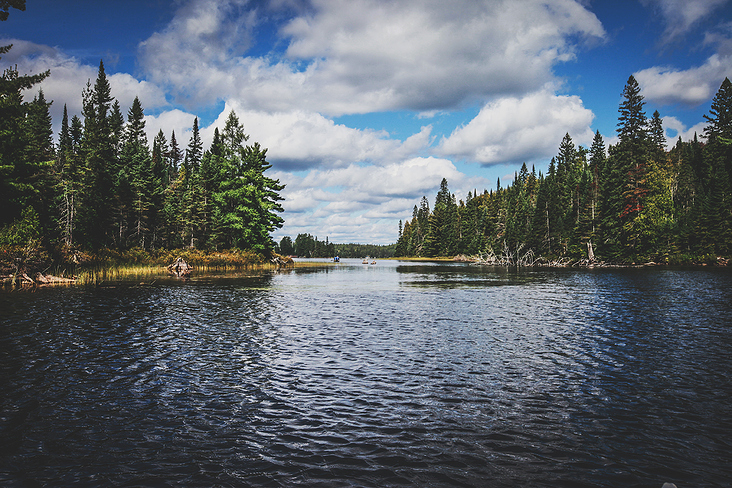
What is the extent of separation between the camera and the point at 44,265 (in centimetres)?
4100

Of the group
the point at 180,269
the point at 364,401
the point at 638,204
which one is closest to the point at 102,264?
Result: the point at 180,269

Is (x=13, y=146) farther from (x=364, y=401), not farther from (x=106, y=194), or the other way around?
(x=364, y=401)

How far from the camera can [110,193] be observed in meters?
68.2

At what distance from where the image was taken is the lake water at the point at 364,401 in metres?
7.51

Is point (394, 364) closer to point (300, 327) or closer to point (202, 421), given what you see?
point (202, 421)

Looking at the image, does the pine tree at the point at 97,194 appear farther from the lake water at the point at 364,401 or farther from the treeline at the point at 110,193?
the lake water at the point at 364,401

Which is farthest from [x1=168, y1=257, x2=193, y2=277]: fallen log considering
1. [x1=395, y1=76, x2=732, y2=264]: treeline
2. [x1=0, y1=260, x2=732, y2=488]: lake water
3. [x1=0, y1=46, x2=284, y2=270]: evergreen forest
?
[x1=395, y1=76, x2=732, y2=264]: treeline

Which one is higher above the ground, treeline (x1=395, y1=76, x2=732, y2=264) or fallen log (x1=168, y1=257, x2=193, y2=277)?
treeline (x1=395, y1=76, x2=732, y2=264)

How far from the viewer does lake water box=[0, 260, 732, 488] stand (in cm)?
751

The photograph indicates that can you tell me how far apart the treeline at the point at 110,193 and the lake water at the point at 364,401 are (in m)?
26.5

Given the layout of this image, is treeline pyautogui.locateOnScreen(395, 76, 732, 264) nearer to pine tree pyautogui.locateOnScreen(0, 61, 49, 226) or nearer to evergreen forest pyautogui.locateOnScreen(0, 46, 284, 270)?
evergreen forest pyautogui.locateOnScreen(0, 46, 284, 270)

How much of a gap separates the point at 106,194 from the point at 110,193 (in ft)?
3.04

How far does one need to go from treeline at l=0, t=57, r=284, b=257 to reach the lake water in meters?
26.5

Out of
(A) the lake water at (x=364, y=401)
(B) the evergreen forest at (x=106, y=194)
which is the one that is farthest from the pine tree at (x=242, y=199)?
(A) the lake water at (x=364, y=401)
